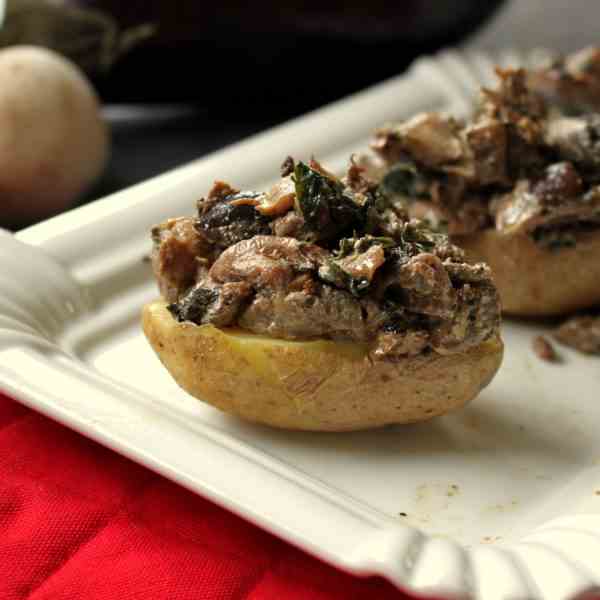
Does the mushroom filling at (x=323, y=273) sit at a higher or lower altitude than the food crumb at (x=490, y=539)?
higher

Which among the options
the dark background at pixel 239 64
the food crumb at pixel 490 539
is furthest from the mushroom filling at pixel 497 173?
the dark background at pixel 239 64

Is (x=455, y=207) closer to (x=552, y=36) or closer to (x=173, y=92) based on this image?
(x=173, y=92)

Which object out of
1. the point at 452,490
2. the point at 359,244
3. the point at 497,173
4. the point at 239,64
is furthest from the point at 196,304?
the point at 239,64

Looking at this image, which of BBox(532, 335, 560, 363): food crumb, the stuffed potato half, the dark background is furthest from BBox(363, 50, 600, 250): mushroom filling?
the dark background

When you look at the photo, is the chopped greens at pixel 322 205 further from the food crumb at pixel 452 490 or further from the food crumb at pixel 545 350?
the food crumb at pixel 545 350

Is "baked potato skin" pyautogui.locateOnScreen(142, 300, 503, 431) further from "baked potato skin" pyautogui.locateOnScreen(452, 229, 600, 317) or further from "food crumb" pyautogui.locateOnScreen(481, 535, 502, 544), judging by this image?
"baked potato skin" pyautogui.locateOnScreen(452, 229, 600, 317)
